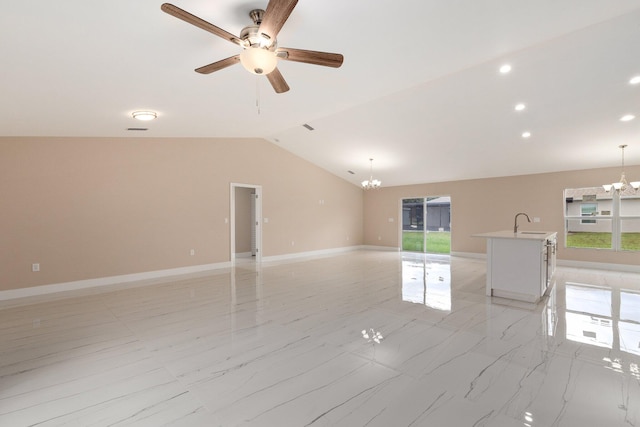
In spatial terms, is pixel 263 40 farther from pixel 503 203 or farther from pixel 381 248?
pixel 381 248

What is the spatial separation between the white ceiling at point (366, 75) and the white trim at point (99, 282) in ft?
7.96

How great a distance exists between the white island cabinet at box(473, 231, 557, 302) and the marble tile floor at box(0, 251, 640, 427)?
28 centimetres

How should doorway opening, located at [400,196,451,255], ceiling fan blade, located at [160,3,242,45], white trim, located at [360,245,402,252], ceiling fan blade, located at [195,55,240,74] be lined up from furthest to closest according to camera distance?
white trim, located at [360,245,402,252], doorway opening, located at [400,196,451,255], ceiling fan blade, located at [195,55,240,74], ceiling fan blade, located at [160,3,242,45]

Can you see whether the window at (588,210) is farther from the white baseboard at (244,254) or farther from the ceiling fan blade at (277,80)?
the white baseboard at (244,254)

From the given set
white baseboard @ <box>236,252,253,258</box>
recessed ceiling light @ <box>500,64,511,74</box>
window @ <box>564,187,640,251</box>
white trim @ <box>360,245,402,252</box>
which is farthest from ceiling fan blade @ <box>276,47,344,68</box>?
white trim @ <box>360,245,402,252</box>

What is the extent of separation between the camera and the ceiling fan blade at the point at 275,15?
187 centimetres

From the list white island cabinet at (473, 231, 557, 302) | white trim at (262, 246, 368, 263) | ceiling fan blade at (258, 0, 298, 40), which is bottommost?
white trim at (262, 246, 368, 263)

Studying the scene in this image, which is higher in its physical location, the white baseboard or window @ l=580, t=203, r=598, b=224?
window @ l=580, t=203, r=598, b=224

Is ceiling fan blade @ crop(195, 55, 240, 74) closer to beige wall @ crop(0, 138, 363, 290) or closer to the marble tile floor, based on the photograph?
the marble tile floor

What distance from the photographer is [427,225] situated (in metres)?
9.83

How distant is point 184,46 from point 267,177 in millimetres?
5444

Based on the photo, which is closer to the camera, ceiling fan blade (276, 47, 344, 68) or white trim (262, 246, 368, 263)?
ceiling fan blade (276, 47, 344, 68)

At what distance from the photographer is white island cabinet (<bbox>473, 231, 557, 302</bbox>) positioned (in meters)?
4.11

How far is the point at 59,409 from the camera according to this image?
→ 193 centimetres
